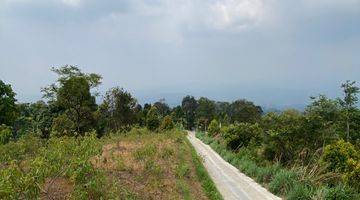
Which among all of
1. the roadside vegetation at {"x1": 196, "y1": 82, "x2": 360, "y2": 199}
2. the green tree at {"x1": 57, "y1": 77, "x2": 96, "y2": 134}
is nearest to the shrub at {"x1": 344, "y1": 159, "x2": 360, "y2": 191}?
the roadside vegetation at {"x1": 196, "y1": 82, "x2": 360, "y2": 199}

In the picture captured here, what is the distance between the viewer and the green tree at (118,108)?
4241cm

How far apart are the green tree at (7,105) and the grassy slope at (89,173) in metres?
20.8

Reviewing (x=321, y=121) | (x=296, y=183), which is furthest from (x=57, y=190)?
(x=321, y=121)

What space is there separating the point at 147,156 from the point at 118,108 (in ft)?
85.5

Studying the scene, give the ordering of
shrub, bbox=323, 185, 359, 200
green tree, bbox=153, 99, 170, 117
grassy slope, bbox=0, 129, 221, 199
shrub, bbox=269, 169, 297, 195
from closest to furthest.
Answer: grassy slope, bbox=0, 129, 221, 199 → shrub, bbox=323, 185, 359, 200 → shrub, bbox=269, 169, 297, 195 → green tree, bbox=153, 99, 170, 117

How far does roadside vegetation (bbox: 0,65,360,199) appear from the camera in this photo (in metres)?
9.95

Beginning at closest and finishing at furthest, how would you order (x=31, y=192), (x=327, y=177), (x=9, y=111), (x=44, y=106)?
(x=31, y=192) → (x=327, y=177) → (x=9, y=111) → (x=44, y=106)

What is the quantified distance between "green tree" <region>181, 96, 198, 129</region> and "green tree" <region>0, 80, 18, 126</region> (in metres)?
60.8

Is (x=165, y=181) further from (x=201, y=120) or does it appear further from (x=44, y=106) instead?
(x=201, y=120)

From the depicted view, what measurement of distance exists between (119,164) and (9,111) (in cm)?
2617

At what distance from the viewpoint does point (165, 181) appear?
14312 millimetres

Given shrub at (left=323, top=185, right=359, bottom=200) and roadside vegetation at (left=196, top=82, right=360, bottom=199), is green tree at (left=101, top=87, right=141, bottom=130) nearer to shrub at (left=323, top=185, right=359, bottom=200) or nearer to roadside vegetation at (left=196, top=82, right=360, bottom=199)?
roadside vegetation at (left=196, top=82, right=360, bottom=199)

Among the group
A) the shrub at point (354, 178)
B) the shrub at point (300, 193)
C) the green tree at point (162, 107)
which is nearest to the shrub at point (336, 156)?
the shrub at point (354, 178)

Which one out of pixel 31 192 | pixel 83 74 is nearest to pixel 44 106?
pixel 83 74
